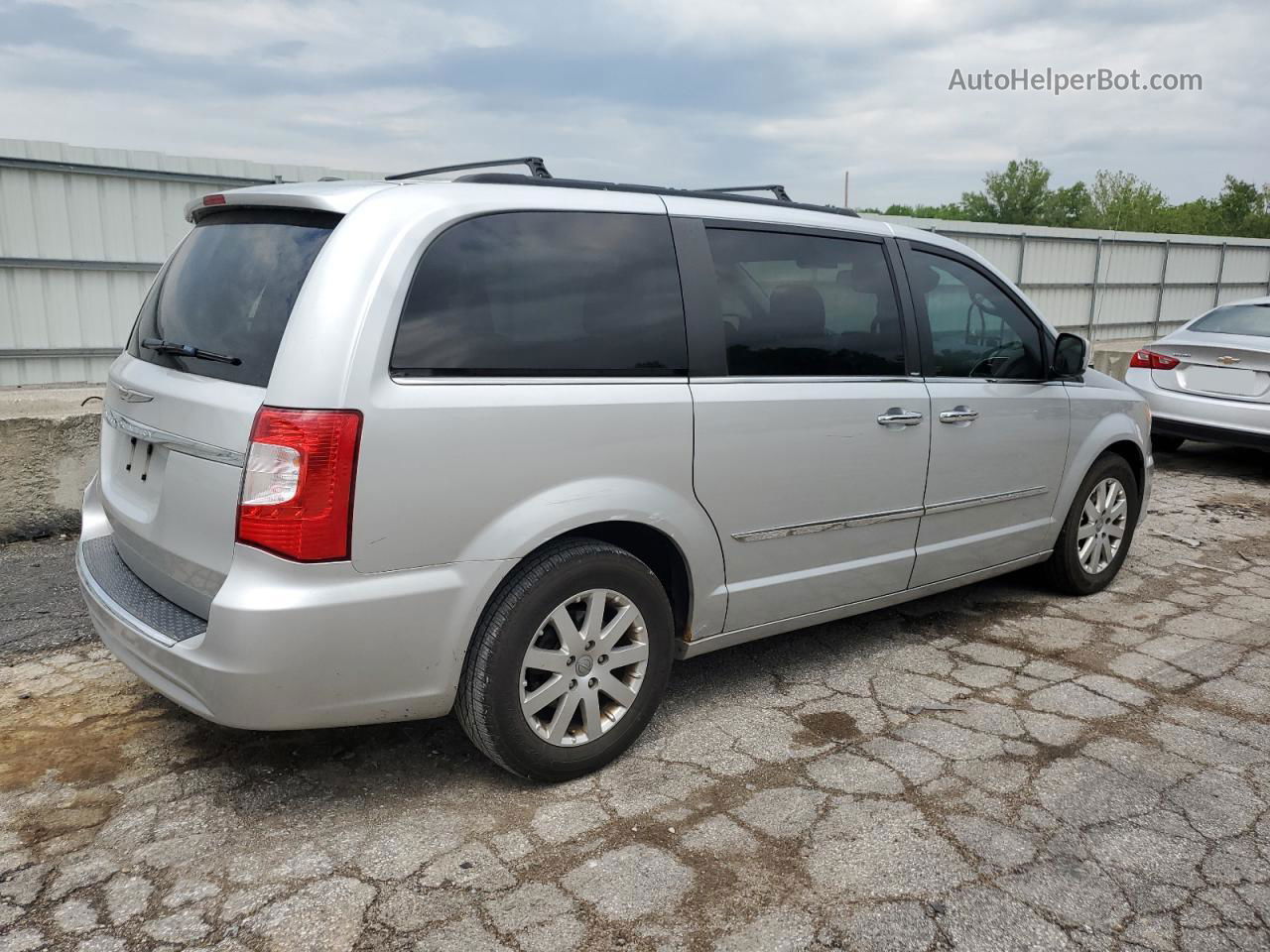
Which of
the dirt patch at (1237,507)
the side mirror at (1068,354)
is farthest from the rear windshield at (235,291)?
the dirt patch at (1237,507)

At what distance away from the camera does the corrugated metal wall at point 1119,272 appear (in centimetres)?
1555

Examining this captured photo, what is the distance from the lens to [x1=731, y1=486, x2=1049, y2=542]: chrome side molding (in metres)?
3.34

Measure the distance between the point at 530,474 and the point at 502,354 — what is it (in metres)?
0.33

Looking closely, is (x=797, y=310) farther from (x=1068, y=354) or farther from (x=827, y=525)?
(x=1068, y=354)

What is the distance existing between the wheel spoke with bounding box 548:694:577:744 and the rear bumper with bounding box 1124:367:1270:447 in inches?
267

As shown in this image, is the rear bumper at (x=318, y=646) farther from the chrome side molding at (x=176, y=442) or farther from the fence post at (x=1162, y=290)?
the fence post at (x=1162, y=290)

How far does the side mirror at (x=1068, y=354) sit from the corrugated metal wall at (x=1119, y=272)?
971 centimetres

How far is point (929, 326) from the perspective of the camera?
3930 mm

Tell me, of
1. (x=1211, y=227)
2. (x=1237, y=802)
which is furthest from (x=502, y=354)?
(x=1211, y=227)

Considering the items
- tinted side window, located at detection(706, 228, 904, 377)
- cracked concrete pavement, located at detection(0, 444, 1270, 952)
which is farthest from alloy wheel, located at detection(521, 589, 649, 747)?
tinted side window, located at detection(706, 228, 904, 377)

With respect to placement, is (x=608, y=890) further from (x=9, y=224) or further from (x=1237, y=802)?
(x=9, y=224)

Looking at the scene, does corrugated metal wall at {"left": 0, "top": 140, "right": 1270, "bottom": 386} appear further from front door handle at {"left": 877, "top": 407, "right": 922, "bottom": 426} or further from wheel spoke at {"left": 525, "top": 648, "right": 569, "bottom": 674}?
wheel spoke at {"left": 525, "top": 648, "right": 569, "bottom": 674}

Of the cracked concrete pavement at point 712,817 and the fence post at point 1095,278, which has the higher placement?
the fence post at point 1095,278

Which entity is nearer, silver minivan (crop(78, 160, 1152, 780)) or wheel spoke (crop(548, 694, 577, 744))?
silver minivan (crop(78, 160, 1152, 780))
